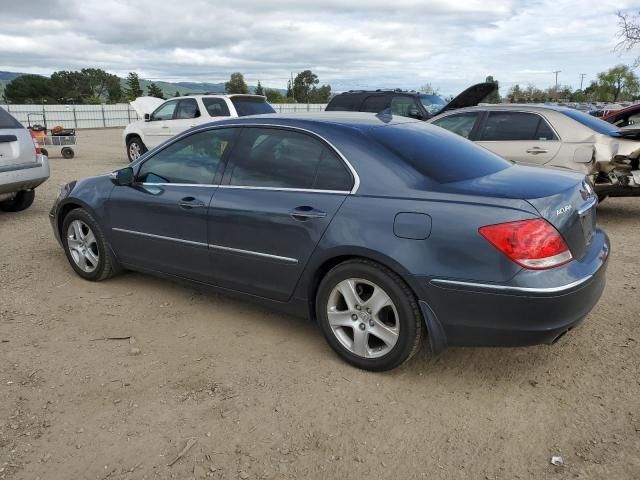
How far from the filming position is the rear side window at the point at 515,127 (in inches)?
269

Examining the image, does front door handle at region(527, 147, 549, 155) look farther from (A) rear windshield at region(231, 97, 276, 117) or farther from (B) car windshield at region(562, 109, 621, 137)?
(A) rear windshield at region(231, 97, 276, 117)

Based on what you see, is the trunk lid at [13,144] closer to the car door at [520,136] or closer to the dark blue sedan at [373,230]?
the dark blue sedan at [373,230]

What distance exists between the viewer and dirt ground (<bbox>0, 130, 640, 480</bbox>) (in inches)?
98.0

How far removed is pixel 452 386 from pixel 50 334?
2.82m

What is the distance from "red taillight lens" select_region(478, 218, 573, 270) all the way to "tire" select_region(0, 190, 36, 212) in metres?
7.23

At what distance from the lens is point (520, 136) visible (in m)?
6.97

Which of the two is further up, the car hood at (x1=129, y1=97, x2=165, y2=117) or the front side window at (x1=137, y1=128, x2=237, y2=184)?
the car hood at (x1=129, y1=97, x2=165, y2=117)

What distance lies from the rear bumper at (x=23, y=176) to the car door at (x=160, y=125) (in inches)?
211

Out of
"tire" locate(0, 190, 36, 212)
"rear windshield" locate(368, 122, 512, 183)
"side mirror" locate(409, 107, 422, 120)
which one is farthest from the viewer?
"side mirror" locate(409, 107, 422, 120)

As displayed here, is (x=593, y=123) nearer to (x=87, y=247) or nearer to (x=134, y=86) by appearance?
(x=87, y=247)

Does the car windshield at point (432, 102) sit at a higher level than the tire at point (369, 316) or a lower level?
higher

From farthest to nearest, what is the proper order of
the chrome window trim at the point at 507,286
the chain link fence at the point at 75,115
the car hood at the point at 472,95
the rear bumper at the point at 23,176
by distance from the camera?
the chain link fence at the point at 75,115, the car hood at the point at 472,95, the rear bumper at the point at 23,176, the chrome window trim at the point at 507,286

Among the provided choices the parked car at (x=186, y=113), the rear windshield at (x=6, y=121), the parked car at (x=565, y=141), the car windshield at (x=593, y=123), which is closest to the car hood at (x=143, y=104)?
the parked car at (x=186, y=113)

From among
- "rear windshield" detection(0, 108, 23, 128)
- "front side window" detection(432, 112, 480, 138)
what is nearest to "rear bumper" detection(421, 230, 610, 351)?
"front side window" detection(432, 112, 480, 138)
